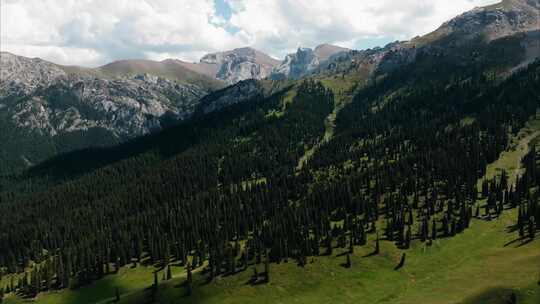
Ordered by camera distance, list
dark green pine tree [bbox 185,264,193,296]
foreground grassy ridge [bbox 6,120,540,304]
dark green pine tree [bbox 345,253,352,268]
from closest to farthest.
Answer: foreground grassy ridge [bbox 6,120,540,304] → dark green pine tree [bbox 185,264,193,296] → dark green pine tree [bbox 345,253,352,268]

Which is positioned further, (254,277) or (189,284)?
(254,277)

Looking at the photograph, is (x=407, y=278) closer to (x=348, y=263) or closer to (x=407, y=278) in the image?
(x=407, y=278)

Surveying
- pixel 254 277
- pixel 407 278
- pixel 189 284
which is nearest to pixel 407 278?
pixel 407 278

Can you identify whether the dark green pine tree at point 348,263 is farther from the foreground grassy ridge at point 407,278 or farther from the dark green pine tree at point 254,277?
the dark green pine tree at point 254,277

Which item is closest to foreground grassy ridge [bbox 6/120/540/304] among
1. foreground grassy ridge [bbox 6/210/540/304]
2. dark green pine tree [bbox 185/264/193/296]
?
foreground grassy ridge [bbox 6/210/540/304]

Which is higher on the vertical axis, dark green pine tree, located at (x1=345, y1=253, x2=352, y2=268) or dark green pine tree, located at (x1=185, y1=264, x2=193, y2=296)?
dark green pine tree, located at (x1=345, y1=253, x2=352, y2=268)

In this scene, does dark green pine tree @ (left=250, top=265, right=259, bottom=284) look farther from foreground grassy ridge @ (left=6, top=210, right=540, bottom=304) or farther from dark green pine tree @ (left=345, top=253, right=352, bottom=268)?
dark green pine tree @ (left=345, top=253, right=352, bottom=268)

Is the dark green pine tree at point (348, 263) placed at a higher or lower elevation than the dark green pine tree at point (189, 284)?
higher

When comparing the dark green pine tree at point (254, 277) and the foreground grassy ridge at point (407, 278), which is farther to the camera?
the dark green pine tree at point (254, 277)

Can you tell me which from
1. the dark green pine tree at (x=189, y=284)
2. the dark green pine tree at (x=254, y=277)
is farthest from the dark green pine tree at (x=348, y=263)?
the dark green pine tree at (x=189, y=284)

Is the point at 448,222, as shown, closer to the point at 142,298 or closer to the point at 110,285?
the point at 142,298

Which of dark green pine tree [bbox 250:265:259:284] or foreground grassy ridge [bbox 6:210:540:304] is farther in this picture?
dark green pine tree [bbox 250:265:259:284]

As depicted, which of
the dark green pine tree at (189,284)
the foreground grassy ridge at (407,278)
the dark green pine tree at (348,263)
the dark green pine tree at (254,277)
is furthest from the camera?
the dark green pine tree at (348,263)
